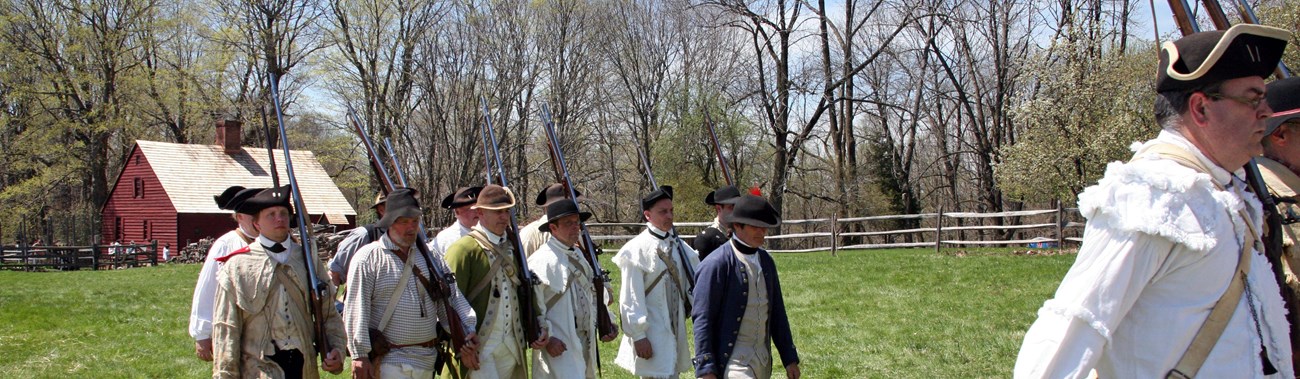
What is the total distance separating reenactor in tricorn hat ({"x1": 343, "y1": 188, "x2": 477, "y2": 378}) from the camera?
5.91m

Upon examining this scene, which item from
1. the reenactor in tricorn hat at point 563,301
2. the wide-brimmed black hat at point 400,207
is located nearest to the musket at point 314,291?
the wide-brimmed black hat at point 400,207

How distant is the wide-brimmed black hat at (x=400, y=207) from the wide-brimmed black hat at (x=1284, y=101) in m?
4.37

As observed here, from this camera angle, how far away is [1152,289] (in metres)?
2.51

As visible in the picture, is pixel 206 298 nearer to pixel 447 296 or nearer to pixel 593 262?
pixel 447 296

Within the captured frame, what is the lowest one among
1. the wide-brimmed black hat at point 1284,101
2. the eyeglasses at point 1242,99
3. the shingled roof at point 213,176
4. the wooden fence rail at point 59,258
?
the wooden fence rail at point 59,258

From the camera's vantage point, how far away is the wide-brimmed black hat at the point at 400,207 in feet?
19.9

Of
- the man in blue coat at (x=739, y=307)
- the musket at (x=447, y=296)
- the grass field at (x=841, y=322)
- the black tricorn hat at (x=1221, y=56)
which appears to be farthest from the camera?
the grass field at (x=841, y=322)

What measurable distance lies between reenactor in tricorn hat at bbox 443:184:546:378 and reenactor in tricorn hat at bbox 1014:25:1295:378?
453 cm

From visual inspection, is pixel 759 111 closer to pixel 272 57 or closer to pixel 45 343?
pixel 272 57

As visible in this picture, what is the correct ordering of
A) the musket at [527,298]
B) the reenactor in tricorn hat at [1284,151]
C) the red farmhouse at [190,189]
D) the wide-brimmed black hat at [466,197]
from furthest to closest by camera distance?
the red farmhouse at [190,189]
the wide-brimmed black hat at [466,197]
the musket at [527,298]
the reenactor in tricorn hat at [1284,151]

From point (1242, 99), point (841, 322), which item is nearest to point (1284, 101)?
point (1242, 99)

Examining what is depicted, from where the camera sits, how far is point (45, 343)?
12.6m

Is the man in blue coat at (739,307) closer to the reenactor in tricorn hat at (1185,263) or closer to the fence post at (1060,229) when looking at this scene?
the reenactor in tricorn hat at (1185,263)

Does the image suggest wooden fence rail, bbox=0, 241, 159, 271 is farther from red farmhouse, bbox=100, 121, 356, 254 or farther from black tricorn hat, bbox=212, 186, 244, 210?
black tricorn hat, bbox=212, 186, 244, 210
